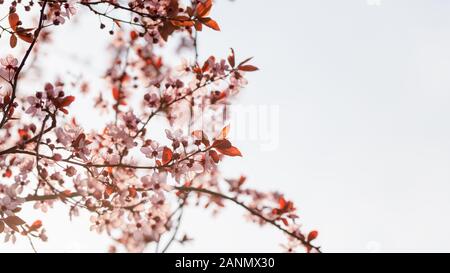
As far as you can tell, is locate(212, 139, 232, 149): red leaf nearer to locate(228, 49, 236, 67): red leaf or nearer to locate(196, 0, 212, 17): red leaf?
locate(196, 0, 212, 17): red leaf

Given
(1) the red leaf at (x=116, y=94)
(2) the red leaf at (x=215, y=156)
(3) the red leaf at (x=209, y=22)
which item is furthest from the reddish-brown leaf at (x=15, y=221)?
(1) the red leaf at (x=116, y=94)

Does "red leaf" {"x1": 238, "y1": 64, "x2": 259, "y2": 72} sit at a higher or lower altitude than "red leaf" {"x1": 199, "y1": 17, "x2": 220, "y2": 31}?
higher

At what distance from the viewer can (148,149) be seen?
2.26 m

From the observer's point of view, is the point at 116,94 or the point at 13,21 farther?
the point at 116,94

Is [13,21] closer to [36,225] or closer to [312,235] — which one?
[36,225]

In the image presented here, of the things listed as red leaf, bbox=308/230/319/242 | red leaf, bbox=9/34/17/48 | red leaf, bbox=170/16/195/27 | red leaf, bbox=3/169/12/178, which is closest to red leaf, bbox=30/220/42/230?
red leaf, bbox=3/169/12/178

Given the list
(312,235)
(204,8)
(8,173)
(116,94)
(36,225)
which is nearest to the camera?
(204,8)

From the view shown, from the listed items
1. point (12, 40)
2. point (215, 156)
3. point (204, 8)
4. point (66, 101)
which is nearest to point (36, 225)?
point (66, 101)

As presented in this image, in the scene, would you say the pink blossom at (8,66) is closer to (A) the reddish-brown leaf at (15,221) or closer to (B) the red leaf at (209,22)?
(A) the reddish-brown leaf at (15,221)

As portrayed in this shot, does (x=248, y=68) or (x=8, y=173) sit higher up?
(x=248, y=68)

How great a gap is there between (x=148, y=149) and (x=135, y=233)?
742 millimetres

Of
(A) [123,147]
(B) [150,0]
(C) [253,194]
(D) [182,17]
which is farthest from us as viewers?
(C) [253,194]
